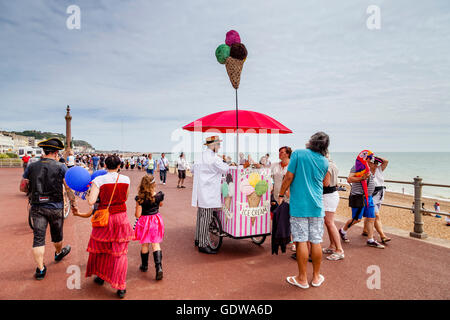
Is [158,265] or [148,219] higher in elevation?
[148,219]

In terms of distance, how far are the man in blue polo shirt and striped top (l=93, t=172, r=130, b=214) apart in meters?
2.08

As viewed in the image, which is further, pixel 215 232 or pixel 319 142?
pixel 215 232

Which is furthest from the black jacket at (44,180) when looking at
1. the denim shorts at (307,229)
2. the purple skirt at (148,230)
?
the denim shorts at (307,229)

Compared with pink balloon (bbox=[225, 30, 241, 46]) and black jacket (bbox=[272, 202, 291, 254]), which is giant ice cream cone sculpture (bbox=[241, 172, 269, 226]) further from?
pink balloon (bbox=[225, 30, 241, 46])

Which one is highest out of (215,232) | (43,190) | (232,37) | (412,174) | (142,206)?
(232,37)

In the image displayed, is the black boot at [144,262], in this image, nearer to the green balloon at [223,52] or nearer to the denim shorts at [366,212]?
the green balloon at [223,52]

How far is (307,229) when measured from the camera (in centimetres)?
353

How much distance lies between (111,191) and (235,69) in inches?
119

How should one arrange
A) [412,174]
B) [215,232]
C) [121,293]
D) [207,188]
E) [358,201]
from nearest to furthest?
[121,293]
[207,188]
[215,232]
[358,201]
[412,174]

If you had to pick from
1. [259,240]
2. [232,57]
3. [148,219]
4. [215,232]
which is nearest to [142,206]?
[148,219]

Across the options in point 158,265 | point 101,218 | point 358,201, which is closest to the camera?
point 101,218

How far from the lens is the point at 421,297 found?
3.27 meters

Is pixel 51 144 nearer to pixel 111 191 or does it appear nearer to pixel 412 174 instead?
pixel 111 191
